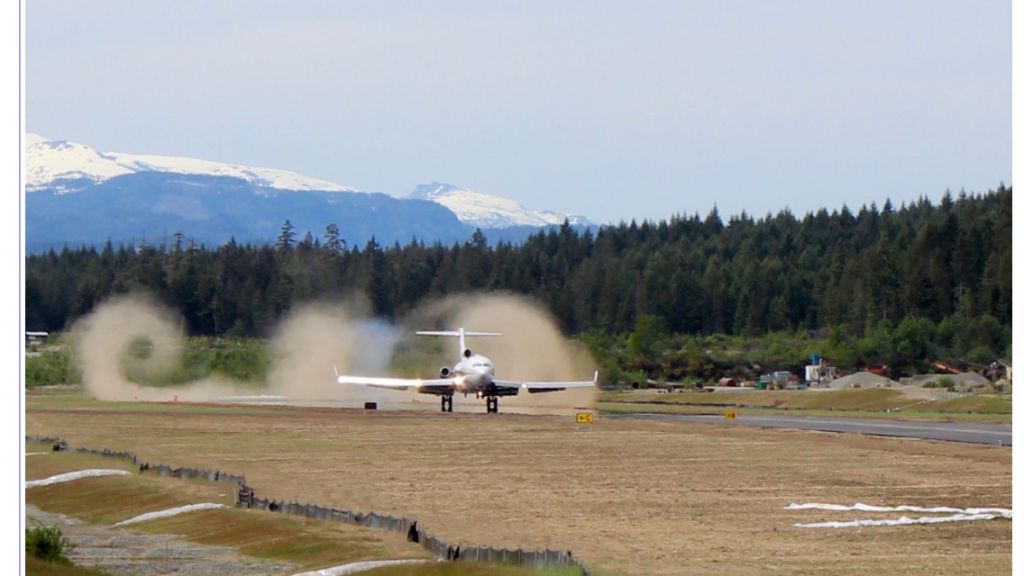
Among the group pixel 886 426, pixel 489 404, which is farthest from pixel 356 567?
pixel 489 404

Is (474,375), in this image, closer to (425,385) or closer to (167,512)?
(425,385)

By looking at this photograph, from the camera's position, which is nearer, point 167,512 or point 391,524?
point 391,524

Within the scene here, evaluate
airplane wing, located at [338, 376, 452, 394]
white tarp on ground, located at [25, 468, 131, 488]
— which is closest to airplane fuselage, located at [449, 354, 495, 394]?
airplane wing, located at [338, 376, 452, 394]

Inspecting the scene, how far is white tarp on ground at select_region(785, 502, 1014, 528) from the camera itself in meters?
39.4

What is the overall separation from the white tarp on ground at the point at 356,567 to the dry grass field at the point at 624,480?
11.4ft

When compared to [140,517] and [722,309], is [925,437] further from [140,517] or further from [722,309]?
[722,309]

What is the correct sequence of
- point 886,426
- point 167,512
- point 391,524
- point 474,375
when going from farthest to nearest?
point 474,375
point 886,426
point 167,512
point 391,524

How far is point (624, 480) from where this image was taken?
53.1 meters

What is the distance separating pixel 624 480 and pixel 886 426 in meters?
31.7

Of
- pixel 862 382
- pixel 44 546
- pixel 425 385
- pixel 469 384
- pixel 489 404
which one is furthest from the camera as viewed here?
pixel 862 382

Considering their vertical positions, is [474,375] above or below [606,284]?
below

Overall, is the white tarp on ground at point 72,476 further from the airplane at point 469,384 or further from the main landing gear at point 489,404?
the main landing gear at point 489,404

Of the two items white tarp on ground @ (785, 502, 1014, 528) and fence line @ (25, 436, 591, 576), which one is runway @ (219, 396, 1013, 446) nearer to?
white tarp on ground @ (785, 502, 1014, 528)
